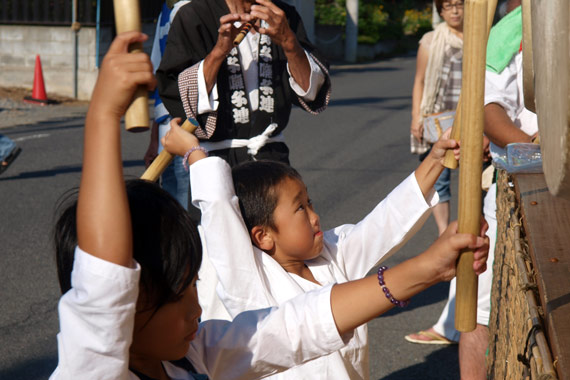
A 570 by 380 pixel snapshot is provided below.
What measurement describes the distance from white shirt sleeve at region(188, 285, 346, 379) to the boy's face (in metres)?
0.62

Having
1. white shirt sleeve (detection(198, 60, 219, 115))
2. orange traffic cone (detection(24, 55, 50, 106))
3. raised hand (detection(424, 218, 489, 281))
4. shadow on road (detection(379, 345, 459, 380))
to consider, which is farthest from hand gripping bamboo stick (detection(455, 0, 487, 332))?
orange traffic cone (detection(24, 55, 50, 106))

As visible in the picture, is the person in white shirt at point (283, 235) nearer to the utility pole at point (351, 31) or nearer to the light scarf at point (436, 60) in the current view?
Result: the light scarf at point (436, 60)

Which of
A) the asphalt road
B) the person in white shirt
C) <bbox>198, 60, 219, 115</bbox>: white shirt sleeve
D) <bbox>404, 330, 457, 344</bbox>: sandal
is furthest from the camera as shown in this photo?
<bbox>404, 330, 457, 344</bbox>: sandal

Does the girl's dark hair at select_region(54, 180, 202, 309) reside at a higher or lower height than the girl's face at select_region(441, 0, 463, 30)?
lower

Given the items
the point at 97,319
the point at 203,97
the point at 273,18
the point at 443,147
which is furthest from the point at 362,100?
the point at 97,319

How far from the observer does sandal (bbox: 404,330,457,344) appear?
4.25 m

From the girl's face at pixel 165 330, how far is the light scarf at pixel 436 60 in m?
3.71

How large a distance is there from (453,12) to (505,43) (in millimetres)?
1733

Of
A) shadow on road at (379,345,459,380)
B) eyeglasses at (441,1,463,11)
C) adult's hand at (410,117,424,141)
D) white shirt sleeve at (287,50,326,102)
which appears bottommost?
shadow on road at (379,345,459,380)

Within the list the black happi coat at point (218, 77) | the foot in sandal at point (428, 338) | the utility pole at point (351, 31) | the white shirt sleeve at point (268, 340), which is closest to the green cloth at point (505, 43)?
the black happi coat at point (218, 77)

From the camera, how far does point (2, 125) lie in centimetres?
1080

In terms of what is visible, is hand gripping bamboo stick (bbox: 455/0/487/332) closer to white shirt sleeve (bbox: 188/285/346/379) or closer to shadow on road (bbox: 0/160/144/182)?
white shirt sleeve (bbox: 188/285/346/379)

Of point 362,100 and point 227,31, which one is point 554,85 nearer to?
point 227,31

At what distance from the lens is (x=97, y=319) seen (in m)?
1.26
